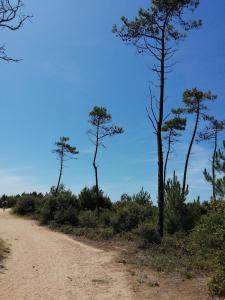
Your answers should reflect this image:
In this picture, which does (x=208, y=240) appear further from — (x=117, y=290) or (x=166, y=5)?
(x=166, y=5)

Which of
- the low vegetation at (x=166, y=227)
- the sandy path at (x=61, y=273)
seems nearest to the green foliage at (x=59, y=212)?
the low vegetation at (x=166, y=227)

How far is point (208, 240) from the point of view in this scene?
9305mm

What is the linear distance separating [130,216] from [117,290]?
11.1 m

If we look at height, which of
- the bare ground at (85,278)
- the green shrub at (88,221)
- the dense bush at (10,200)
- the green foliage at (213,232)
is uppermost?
the dense bush at (10,200)

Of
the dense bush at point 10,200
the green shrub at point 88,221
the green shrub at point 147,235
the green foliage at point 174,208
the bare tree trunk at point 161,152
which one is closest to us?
the green shrub at point 147,235

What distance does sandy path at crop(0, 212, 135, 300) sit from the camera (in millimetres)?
8906

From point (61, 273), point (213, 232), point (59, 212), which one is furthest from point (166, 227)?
point (213, 232)

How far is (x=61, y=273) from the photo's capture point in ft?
36.5

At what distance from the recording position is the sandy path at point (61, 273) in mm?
8906

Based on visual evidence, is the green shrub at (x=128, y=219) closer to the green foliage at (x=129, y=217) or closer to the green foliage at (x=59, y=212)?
the green foliage at (x=129, y=217)

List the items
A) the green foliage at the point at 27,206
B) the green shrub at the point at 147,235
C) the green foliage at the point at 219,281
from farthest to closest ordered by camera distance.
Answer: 1. the green foliage at the point at 27,206
2. the green shrub at the point at 147,235
3. the green foliage at the point at 219,281

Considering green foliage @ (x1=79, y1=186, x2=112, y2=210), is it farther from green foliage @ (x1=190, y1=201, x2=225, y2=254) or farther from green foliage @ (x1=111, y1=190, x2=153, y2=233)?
green foliage @ (x1=190, y1=201, x2=225, y2=254)

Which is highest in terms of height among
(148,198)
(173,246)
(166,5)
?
(166,5)

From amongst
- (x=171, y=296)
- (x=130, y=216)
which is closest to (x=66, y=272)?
(x=171, y=296)
